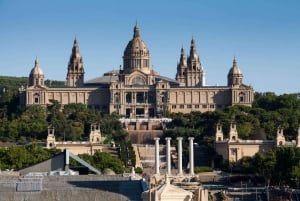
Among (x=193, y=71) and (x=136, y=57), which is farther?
(x=193, y=71)

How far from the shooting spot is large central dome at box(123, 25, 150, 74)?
13088 centimetres

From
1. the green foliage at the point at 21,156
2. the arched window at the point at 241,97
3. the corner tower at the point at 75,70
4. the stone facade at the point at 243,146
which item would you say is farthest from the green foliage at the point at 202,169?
the corner tower at the point at 75,70

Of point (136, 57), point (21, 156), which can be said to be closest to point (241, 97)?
point (136, 57)

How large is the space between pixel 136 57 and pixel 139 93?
5.26m

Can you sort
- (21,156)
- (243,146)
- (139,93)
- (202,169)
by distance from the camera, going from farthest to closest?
(139,93), (243,146), (202,169), (21,156)

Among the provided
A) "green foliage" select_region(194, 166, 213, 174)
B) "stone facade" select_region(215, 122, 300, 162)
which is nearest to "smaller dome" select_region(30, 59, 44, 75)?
"stone facade" select_region(215, 122, 300, 162)

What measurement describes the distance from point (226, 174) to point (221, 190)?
19.7 metres

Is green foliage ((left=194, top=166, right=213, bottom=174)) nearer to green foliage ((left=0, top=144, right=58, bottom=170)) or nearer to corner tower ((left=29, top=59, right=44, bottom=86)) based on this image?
green foliage ((left=0, top=144, right=58, bottom=170))

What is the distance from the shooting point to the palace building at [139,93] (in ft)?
410

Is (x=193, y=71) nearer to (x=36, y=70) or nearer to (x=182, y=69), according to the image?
(x=182, y=69)

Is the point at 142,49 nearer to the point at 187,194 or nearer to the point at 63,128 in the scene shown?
the point at 63,128

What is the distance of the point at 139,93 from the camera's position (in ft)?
416

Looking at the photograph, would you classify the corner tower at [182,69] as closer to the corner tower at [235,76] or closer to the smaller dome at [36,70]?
the corner tower at [235,76]

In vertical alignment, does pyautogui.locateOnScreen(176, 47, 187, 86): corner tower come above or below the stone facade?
above
